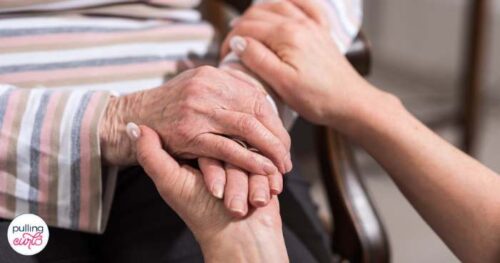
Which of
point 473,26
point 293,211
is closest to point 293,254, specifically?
point 293,211

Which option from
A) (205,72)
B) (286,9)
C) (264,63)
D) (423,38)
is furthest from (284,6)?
(423,38)

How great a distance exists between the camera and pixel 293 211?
33.2 inches

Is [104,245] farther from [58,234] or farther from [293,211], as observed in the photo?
[293,211]

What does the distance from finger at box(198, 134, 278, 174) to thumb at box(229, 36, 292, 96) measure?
15cm

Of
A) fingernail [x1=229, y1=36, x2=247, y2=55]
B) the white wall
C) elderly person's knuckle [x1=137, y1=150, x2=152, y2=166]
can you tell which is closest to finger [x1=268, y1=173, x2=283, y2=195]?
elderly person's knuckle [x1=137, y1=150, x2=152, y2=166]

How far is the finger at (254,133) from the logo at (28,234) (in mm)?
207

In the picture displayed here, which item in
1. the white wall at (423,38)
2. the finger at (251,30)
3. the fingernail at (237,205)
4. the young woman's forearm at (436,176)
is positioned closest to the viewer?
the fingernail at (237,205)

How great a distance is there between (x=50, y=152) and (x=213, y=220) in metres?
0.18

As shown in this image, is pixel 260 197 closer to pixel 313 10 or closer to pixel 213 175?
pixel 213 175

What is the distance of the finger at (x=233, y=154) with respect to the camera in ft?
2.03

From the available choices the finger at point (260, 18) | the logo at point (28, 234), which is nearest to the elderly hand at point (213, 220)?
the logo at point (28, 234)

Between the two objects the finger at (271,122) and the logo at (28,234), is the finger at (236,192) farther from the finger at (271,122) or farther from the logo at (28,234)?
the logo at (28,234)

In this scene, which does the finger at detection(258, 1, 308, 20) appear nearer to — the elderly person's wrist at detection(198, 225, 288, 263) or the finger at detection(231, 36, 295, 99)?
the finger at detection(231, 36, 295, 99)

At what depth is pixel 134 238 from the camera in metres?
0.72
